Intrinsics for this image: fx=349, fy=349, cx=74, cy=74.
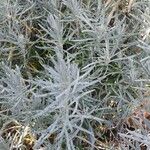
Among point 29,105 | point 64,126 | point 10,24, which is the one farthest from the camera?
point 10,24

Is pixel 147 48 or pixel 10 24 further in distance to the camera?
pixel 10 24

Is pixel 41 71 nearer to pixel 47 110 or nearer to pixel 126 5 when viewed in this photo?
pixel 47 110

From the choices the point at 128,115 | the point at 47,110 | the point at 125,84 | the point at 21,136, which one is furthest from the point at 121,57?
the point at 21,136

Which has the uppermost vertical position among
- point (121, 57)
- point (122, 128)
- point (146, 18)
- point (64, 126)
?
point (146, 18)

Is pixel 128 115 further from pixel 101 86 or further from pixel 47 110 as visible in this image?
pixel 47 110

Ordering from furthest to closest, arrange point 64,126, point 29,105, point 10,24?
point 10,24 → point 29,105 → point 64,126

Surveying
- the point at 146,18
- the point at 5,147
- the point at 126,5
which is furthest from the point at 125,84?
the point at 5,147

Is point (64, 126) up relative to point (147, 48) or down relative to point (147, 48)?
down
